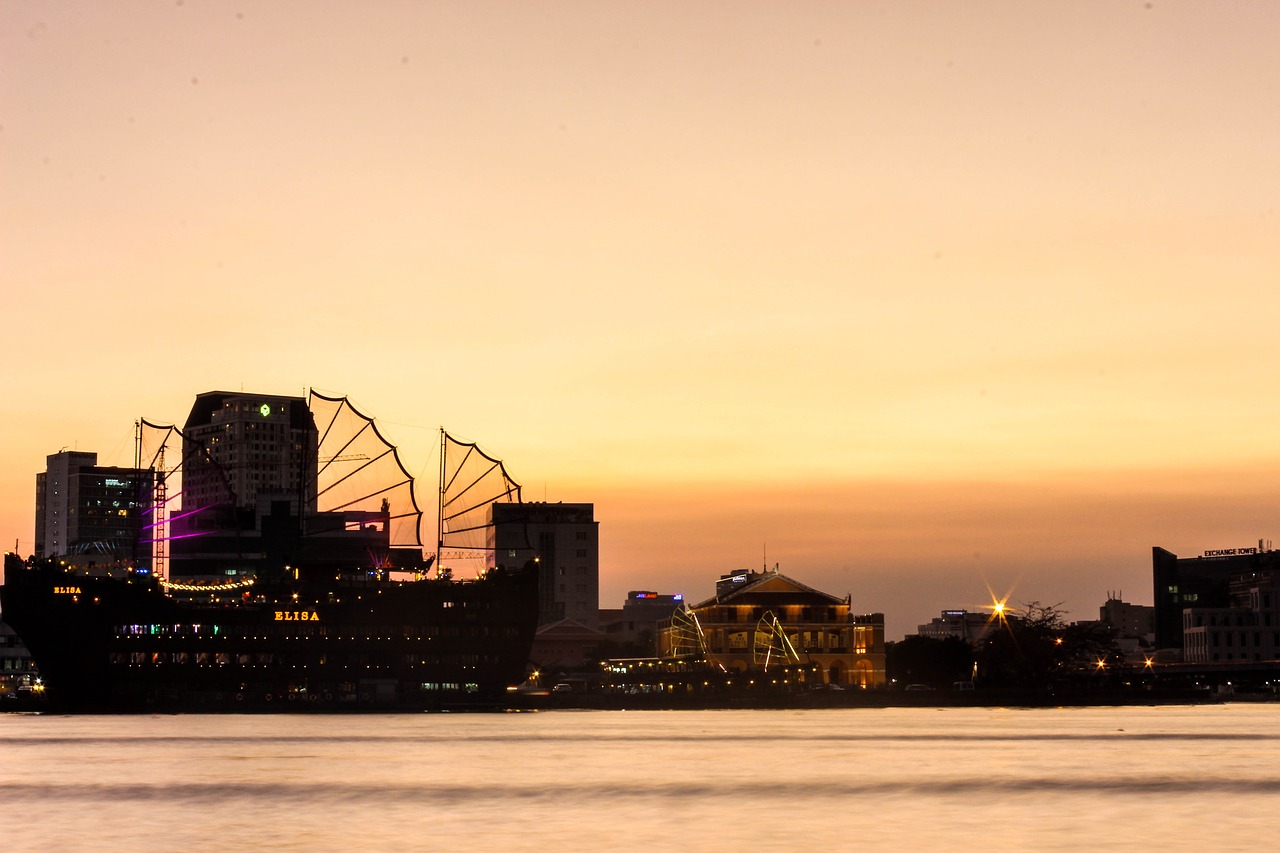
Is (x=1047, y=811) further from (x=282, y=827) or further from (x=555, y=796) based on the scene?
(x=282, y=827)

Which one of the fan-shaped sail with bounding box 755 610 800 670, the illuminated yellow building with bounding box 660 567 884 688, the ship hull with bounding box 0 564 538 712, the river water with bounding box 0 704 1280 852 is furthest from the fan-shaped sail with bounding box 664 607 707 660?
the river water with bounding box 0 704 1280 852

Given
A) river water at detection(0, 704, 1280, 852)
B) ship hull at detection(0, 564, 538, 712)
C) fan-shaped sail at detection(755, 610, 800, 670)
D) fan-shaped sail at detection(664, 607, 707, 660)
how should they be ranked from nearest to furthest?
river water at detection(0, 704, 1280, 852)
ship hull at detection(0, 564, 538, 712)
fan-shaped sail at detection(755, 610, 800, 670)
fan-shaped sail at detection(664, 607, 707, 660)

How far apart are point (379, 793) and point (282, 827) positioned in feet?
36.6

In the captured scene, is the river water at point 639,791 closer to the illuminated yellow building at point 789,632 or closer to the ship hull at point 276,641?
the ship hull at point 276,641

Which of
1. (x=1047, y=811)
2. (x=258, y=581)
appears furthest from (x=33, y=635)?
(x=1047, y=811)

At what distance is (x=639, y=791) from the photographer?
55.3 m

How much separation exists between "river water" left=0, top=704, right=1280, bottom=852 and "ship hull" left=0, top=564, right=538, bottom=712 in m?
55.6

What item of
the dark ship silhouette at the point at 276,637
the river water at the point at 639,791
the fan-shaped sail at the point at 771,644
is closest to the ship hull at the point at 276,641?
the dark ship silhouette at the point at 276,637

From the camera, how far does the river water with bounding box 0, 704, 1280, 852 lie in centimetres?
4162

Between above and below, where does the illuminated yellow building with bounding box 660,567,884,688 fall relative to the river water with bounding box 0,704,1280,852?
above

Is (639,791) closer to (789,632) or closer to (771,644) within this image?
(771,644)

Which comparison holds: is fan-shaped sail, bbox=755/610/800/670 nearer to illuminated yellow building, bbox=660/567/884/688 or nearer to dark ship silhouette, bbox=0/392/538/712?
illuminated yellow building, bbox=660/567/884/688

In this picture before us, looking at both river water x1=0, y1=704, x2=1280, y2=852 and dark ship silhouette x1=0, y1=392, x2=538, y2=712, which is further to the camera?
dark ship silhouette x1=0, y1=392, x2=538, y2=712

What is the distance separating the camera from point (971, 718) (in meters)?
138
